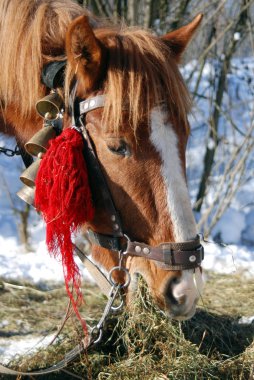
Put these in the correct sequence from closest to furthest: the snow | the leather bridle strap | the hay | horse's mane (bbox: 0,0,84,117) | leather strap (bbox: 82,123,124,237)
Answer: the leather bridle strap < leather strap (bbox: 82,123,124,237) < horse's mane (bbox: 0,0,84,117) < the hay < the snow

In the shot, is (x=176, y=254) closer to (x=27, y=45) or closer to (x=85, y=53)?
(x=85, y=53)

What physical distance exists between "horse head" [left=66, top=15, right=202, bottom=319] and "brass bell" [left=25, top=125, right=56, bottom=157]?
0.56ft

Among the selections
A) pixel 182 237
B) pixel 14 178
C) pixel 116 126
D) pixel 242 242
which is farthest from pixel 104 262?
pixel 14 178

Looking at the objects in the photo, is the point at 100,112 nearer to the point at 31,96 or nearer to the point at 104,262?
the point at 31,96

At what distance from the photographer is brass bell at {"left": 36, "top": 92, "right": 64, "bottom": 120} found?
2074mm

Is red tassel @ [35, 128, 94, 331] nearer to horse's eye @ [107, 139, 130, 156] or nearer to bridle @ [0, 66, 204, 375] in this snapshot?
bridle @ [0, 66, 204, 375]

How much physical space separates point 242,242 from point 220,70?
7.59ft

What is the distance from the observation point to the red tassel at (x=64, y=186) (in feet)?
6.57

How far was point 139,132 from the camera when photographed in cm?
194

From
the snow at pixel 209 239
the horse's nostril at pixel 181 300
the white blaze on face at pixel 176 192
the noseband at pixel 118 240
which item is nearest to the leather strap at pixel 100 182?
the noseband at pixel 118 240

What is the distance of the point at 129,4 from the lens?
5188 mm

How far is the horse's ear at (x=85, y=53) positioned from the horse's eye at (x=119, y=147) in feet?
0.86

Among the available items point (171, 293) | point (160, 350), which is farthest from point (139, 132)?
point (160, 350)

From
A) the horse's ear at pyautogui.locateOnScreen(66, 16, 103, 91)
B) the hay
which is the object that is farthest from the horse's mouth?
the horse's ear at pyautogui.locateOnScreen(66, 16, 103, 91)
